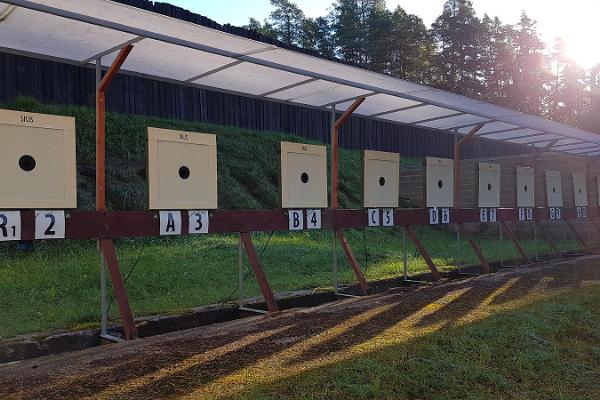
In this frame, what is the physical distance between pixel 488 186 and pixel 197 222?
614 centimetres

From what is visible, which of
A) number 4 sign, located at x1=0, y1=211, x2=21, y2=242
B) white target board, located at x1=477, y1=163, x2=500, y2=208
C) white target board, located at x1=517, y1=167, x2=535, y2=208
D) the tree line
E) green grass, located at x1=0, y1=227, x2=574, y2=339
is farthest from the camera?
the tree line

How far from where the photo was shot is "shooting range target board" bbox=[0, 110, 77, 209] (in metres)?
4.38

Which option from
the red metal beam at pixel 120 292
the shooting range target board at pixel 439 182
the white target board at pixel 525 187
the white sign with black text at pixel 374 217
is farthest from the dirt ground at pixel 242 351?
the white target board at pixel 525 187

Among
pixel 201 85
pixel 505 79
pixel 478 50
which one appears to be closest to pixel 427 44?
pixel 478 50

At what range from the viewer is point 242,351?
13.3ft

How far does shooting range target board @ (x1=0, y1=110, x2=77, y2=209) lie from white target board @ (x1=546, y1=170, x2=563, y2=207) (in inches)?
391

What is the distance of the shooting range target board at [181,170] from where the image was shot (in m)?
5.24

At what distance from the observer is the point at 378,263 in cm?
1028

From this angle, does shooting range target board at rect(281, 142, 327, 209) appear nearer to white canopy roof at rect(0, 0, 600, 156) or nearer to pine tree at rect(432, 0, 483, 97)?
white canopy roof at rect(0, 0, 600, 156)

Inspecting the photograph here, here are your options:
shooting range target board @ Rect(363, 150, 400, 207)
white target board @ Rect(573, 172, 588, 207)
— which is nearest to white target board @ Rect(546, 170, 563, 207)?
white target board @ Rect(573, 172, 588, 207)

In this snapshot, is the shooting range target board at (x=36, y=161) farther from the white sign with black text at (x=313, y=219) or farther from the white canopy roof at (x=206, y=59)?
the white sign with black text at (x=313, y=219)

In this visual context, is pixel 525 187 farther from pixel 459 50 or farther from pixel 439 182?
pixel 459 50

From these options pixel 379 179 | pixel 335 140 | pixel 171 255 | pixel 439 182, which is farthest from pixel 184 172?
pixel 439 182

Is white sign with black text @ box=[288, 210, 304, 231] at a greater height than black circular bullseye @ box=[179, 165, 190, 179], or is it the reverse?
black circular bullseye @ box=[179, 165, 190, 179]
